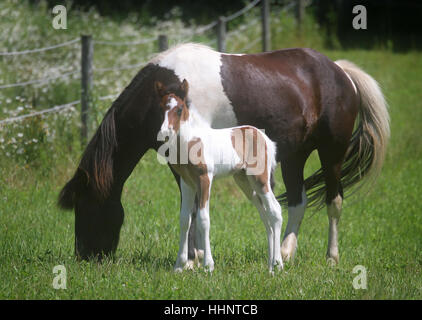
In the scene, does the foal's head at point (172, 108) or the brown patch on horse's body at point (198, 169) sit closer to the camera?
the foal's head at point (172, 108)

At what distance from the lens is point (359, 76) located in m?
6.38

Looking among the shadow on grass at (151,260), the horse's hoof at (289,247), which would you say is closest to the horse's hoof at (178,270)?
the shadow on grass at (151,260)

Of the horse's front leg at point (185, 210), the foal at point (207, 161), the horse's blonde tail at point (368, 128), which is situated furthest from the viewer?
the horse's blonde tail at point (368, 128)

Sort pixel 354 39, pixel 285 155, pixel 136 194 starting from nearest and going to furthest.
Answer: pixel 285 155, pixel 136 194, pixel 354 39

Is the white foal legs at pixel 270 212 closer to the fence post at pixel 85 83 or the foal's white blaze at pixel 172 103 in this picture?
the foal's white blaze at pixel 172 103

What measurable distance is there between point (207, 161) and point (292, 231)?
1.97m

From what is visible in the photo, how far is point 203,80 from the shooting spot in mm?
5090

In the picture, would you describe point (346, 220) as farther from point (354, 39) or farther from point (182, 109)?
point (354, 39)

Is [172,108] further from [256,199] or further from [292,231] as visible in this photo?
[292,231]

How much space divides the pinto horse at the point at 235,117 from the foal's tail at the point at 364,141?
0.05 m

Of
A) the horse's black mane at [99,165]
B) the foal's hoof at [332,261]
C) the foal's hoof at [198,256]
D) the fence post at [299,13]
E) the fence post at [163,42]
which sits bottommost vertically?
the foal's hoof at [332,261]

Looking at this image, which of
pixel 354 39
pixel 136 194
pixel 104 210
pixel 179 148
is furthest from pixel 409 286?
pixel 354 39

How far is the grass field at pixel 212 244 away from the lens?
4.49 meters

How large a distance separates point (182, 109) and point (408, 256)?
11.1ft
